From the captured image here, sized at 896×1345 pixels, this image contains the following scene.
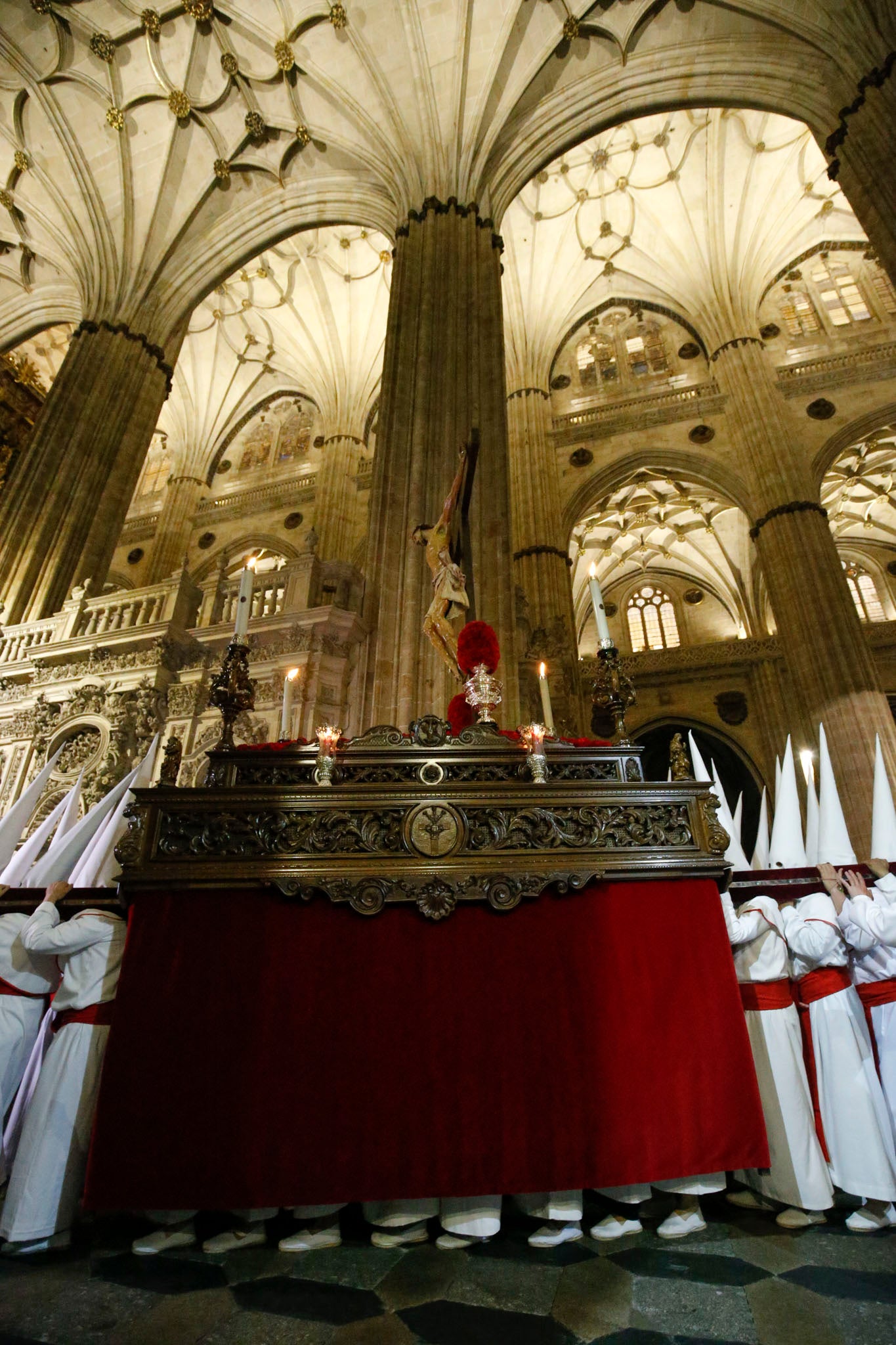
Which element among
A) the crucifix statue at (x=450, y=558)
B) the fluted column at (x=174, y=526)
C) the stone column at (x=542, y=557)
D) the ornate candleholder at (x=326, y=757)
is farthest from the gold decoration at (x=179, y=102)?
the ornate candleholder at (x=326, y=757)

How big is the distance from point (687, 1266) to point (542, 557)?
12.2 meters

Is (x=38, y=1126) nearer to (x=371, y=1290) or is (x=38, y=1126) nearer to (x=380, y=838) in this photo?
(x=371, y=1290)

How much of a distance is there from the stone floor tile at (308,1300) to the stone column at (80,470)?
9.58 metres

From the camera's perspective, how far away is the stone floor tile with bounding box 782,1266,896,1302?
152 cm

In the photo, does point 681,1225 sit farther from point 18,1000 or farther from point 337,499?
point 337,499

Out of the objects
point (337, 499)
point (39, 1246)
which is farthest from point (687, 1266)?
point (337, 499)

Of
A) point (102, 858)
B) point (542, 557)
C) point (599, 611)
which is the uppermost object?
point (542, 557)

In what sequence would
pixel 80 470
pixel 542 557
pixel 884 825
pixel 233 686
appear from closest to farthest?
Answer: pixel 884 825 → pixel 233 686 → pixel 80 470 → pixel 542 557

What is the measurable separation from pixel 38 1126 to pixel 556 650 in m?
10.3

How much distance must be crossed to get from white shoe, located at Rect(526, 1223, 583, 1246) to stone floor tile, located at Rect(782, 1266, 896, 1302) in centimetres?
57

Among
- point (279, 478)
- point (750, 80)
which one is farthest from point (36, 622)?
point (750, 80)

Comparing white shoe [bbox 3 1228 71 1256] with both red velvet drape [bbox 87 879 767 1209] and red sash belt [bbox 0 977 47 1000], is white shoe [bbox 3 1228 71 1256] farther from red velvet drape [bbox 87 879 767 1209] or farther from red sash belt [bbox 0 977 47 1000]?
red sash belt [bbox 0 977 47 1000]

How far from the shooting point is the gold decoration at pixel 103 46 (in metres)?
12.1

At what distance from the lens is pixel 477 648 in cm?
322
